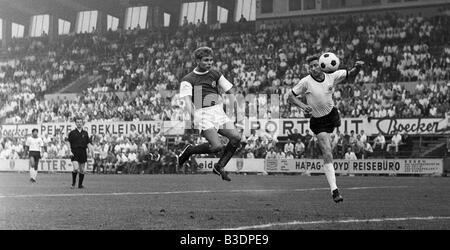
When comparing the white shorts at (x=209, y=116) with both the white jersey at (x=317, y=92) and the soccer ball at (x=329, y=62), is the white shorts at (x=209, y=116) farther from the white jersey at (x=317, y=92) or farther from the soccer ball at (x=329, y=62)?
the soccer ball at (x=329, y=62)

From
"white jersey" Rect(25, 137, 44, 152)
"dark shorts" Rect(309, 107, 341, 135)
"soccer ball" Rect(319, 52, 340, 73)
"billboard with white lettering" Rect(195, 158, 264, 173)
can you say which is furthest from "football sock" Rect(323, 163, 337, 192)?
"billboard with white lettering" Rect(195, 158, 264, 173)

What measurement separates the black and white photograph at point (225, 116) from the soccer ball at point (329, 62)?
0.03 m

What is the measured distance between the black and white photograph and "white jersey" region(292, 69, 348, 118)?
2 cm

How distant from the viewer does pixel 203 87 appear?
12.5m

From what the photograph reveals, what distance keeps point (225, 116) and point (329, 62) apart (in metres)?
2.17

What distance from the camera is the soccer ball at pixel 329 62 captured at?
1170 cm

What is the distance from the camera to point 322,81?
12195 mm

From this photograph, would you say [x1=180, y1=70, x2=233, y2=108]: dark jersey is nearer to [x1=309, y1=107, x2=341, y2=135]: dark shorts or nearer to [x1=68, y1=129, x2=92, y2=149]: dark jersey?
[x1=309, y1=107, x2=341, y2=135]: dark shorts

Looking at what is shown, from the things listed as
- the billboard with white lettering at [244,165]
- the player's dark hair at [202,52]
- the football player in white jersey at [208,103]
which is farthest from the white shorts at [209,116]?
the billboard with white lettering at [244,165]

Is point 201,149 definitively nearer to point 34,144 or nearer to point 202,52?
point 202,52

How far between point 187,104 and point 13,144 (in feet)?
103

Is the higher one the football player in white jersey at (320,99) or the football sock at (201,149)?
the football player in white jersey at (320,99)

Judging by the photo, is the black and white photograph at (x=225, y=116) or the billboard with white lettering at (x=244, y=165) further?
the billboard with white lettering at (x=244, y=165)
